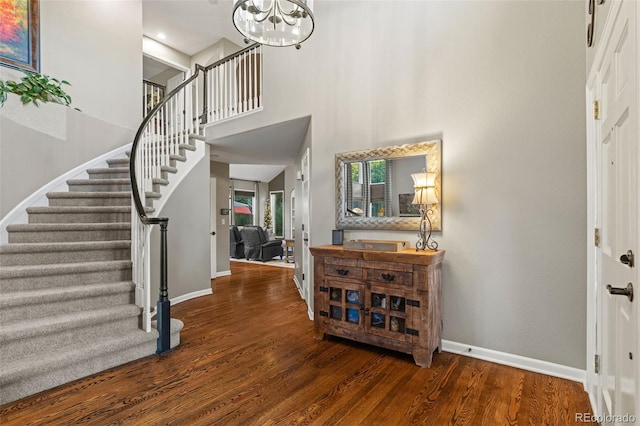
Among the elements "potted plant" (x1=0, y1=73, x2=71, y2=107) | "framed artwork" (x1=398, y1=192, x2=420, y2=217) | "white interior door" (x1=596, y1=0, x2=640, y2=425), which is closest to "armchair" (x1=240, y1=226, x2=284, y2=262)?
"potted plant" (x1=0, y1=73, x2=71, y2=107)

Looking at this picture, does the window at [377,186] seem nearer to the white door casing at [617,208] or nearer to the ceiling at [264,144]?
the ceiling at [264,144]

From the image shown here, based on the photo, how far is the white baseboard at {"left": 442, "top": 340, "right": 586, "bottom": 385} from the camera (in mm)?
2271

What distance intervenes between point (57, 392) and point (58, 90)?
11.8 ft

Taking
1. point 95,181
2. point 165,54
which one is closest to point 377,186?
point 95,181

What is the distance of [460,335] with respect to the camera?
272cm

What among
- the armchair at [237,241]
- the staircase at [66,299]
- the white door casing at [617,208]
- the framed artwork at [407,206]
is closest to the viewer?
the white door casing at [617,208]

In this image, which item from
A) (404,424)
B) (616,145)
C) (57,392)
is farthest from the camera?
(57,392)

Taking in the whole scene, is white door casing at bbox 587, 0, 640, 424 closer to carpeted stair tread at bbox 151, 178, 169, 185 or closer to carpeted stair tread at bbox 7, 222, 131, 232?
carpeted stair tread at bbox 7, 222, 131, 232

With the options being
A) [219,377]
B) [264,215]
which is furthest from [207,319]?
[264,215]

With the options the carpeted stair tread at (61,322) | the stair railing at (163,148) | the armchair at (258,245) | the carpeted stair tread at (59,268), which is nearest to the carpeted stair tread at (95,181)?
the stair railing at (163,148)

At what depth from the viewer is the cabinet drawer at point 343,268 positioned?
282 centimetres

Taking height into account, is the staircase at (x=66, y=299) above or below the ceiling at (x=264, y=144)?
below

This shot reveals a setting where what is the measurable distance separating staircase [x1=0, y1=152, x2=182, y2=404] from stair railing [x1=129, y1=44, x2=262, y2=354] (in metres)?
0.19

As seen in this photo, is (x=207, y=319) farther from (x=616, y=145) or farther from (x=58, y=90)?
(x=616, y=145)
